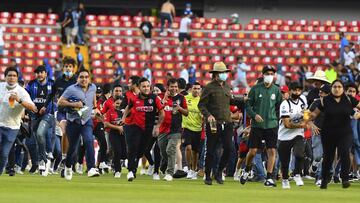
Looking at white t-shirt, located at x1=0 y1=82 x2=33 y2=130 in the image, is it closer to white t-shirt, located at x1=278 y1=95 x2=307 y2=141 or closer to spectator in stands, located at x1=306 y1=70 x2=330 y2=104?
white t-shirt, located at x1=278 y1=95 x2=307 y2=141

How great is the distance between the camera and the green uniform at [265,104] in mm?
21453

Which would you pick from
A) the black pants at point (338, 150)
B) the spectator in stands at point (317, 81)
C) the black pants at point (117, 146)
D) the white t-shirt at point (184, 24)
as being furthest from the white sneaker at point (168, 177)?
the white t-shirt at point (184, 24)

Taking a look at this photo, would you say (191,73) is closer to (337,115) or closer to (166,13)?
(166,13)

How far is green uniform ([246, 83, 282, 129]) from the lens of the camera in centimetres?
2145

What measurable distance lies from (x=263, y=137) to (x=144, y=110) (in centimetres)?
251

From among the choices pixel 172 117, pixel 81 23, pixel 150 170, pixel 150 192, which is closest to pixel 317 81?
pixel 172 117

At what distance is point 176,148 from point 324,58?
88.8 feet

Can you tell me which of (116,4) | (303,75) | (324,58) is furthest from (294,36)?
(116,4)

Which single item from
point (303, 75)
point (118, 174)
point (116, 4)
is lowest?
point (118, 174)

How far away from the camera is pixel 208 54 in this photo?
4934cm

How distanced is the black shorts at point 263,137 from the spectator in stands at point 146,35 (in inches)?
1049

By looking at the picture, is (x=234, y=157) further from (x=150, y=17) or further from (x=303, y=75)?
(x=150, y=17)

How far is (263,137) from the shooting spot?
21672mm

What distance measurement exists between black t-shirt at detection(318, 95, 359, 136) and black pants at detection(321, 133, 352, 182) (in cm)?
7
